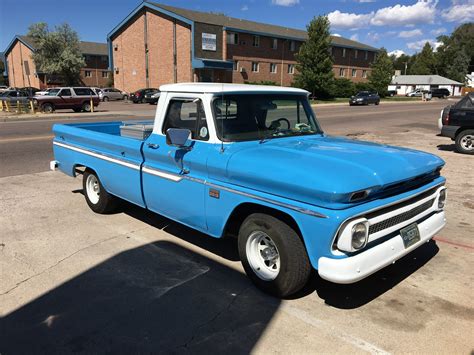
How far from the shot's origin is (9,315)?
3449mm

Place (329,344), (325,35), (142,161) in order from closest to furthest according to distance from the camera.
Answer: (329,344)
(142,161)
(325,35)

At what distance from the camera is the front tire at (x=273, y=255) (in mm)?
3451

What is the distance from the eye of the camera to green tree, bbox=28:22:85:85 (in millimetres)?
58219

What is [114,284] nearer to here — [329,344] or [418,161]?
[329,344]

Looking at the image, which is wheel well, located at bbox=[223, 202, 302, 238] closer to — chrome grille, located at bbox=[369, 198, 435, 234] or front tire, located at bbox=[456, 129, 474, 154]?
chrome grille, located at bbox=[369, 198, 435, 234]

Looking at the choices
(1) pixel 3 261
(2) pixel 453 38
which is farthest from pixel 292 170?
(2) pixel 453 38

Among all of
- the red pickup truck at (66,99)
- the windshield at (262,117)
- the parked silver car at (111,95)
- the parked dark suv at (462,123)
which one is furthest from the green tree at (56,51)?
the windshield at (262,117)

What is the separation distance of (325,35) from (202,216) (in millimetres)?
45002

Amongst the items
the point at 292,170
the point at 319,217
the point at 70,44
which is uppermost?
the point at 70,44

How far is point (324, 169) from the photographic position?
3.33 m

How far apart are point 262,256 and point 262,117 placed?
154 centimetres

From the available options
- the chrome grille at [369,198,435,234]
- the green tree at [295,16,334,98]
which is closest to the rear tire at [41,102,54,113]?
the chrome grille at [369,198,435,234]

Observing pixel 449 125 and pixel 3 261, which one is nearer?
pixel 3 261

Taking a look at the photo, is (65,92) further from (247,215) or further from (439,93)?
(439,93)
